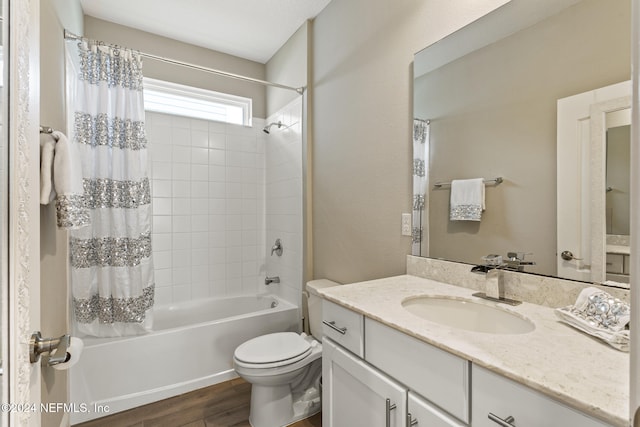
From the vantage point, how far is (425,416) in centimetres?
83

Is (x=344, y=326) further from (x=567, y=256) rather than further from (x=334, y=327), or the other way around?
(x=567, y=256)

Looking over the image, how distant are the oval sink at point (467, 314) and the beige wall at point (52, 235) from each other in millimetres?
1464

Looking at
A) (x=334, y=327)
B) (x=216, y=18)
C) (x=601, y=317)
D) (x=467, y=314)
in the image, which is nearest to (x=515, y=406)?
(x=601, y=317)

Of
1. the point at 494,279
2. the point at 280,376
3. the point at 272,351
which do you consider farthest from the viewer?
the point at 272,351

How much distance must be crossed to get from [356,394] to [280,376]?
71 centimetres

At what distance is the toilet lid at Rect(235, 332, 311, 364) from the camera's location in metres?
1.68

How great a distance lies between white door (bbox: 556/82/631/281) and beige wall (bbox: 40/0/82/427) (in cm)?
191

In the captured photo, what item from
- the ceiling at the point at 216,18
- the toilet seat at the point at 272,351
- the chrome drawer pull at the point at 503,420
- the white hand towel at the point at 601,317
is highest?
the ceiling at the point at 216,18

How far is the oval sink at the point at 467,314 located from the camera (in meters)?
1.03

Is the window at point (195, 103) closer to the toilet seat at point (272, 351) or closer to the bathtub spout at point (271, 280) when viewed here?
the bathtub spout at point (271, 280)

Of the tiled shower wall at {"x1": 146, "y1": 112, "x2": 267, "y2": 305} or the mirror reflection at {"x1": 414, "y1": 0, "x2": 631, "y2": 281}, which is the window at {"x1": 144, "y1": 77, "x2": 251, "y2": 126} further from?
the mirror reflection at {"x1": 414, "y1": 0, "x2": 631, "y2": 281}

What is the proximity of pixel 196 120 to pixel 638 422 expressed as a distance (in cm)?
309

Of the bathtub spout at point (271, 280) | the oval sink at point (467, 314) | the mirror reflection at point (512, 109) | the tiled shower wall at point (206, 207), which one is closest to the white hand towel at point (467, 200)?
the mirror reflection at point (512, 109)

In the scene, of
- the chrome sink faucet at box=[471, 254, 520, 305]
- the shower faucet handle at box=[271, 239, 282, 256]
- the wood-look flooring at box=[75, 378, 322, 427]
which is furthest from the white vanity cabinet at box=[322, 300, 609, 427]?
the shower faucet handle at box=[271, 239, 282, 256]
